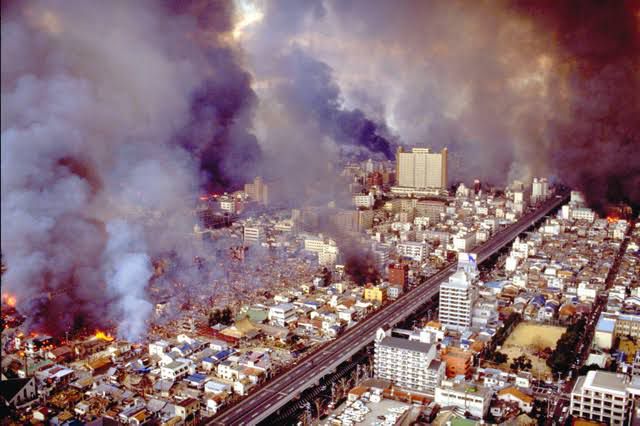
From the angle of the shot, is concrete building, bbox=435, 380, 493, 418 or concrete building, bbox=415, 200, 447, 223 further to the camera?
concrete building, bbox=415, 200, 447, 223

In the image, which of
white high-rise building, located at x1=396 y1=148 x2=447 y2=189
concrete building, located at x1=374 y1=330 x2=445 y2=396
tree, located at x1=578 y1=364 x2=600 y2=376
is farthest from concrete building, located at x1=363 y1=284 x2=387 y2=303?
white high-rise building, located at x1=396 y1=148 x2=447 y2=189

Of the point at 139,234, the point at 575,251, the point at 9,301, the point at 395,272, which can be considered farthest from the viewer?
the point at 575,251

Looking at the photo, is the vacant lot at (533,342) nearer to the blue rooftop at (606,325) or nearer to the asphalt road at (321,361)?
the blue rooftop at (606,325)

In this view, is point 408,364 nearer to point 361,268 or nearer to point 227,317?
point 227,317

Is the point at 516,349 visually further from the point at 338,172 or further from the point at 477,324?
the point at 338,172

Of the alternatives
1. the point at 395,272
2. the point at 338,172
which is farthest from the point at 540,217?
the point at 395,272

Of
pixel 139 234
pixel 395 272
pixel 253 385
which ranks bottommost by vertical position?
pixel 253 385

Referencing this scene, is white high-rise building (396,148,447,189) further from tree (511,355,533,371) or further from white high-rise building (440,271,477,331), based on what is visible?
tree (511,355,533,371)
